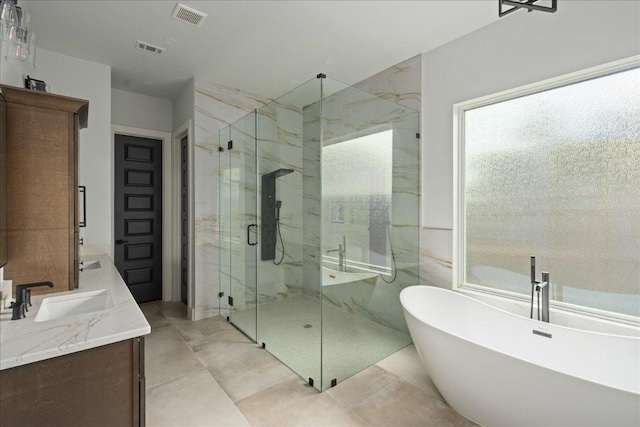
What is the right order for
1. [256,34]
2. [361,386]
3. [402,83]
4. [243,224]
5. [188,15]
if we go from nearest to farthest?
[361,386], [188,15], [256,34], [402,83], [243,224]

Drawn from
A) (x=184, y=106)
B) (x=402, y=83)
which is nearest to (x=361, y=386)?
(x=402, y=83)

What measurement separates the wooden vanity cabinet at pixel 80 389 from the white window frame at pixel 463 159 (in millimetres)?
2498

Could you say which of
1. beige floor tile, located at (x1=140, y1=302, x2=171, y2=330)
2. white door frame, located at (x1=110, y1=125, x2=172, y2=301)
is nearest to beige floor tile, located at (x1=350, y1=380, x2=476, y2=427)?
beige floor tile, located at (x1=140, y1=302, x2=171, y2=330)

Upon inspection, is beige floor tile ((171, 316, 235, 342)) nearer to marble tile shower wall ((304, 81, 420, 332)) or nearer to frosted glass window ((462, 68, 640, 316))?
marble tile shower wall ((304, 81, 420, 332))

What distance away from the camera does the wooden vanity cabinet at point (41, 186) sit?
155 centimetres

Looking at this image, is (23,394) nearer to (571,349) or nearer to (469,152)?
(571,349)

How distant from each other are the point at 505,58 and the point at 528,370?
226 centimetres

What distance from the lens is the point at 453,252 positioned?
2725 mm

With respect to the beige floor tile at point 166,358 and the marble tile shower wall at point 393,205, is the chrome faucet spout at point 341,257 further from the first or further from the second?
the beige floor tile at point 166,358

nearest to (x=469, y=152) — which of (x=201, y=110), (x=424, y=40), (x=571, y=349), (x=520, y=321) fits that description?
(x=424, y=40)

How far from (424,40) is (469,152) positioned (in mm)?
1091

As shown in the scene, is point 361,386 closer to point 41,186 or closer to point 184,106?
point 41,186

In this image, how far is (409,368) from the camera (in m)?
2.48

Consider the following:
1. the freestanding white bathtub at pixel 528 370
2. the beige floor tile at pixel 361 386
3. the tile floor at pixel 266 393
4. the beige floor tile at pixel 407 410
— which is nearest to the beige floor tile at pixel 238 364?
the tile floor at pixel 266 393
